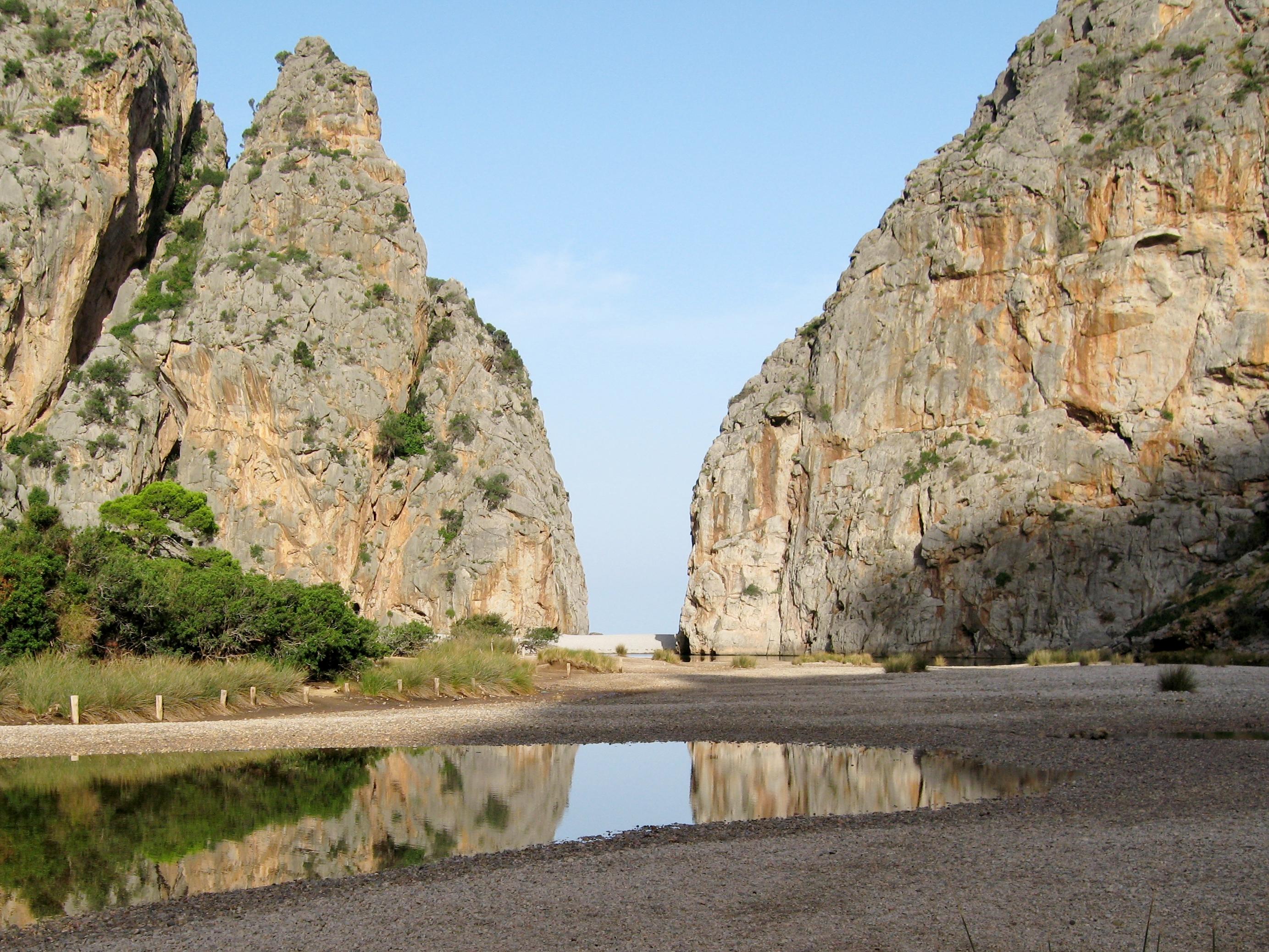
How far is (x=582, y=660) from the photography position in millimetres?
47969

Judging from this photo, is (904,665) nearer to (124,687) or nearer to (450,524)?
(124,687)

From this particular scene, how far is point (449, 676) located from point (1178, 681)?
→ 61.7 ft

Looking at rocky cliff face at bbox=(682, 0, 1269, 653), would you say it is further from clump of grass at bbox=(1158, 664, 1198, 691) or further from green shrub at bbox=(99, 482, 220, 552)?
green shrub at bbox=(99, 482, 220, 552)

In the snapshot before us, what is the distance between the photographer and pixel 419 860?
35.2ft

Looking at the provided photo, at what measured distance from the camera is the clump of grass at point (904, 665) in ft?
130

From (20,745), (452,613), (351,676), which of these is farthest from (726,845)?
(452,613)

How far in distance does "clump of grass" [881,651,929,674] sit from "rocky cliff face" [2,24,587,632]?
3730 centimetres

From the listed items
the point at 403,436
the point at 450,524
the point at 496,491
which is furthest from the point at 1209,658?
the point at 403,436

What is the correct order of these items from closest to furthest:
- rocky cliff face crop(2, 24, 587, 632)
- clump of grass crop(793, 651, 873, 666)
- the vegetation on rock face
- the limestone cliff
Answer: clump of grass crop(793, 651, 873, 666)
the limestone cliff
rocky cliff face crop(2, 24, 587, 632)
the vegetation on rock face

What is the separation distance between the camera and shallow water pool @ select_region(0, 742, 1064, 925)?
412 inches

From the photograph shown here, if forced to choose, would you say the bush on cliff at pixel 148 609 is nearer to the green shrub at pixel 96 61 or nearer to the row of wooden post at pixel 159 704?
the row of wooden post at pixel 159 704

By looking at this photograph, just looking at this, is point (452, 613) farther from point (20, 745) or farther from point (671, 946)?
point (671, 946)

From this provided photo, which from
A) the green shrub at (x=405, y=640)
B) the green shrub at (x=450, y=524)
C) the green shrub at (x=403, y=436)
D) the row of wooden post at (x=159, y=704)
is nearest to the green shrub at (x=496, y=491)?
the green shrub at (x=450, y=524)

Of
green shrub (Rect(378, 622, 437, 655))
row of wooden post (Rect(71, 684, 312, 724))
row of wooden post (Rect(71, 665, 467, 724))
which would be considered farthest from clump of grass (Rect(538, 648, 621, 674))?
row of wooden post (Rect(71, 684, 312, 724))
